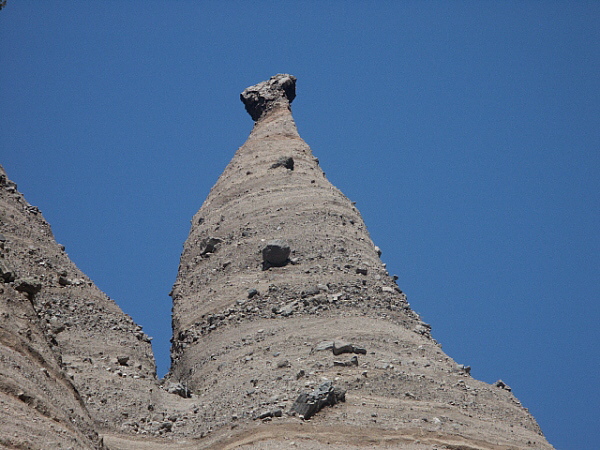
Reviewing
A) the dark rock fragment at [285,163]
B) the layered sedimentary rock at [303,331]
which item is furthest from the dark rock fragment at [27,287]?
the dark rock fragment at [285,163]

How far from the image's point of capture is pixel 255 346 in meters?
21.5

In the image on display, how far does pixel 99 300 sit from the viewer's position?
2338cm

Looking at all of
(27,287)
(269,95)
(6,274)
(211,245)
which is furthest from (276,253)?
(269,95)

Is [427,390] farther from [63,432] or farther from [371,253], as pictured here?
[63,432]

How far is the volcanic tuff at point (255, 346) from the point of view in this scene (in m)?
16.9

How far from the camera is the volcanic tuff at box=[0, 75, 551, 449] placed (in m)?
16.9

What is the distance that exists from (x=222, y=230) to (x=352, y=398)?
9.41 m

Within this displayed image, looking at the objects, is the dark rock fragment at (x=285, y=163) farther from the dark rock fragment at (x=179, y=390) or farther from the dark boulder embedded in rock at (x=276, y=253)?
the dark rock fragment at (x=179, y=390)

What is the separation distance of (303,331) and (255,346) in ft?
3.61

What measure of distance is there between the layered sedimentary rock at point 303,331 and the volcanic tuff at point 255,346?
0.04 meters

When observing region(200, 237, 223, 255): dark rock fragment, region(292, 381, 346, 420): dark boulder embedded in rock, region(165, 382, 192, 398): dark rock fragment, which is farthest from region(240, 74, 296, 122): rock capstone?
region(292, 381, 346, 420): dark boulder embedded in rock

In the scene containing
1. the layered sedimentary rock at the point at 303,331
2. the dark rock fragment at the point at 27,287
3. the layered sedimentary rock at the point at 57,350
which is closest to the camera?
the layered sedimentary rock at the point at 57,350

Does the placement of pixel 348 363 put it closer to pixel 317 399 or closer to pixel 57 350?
pixel 317 399

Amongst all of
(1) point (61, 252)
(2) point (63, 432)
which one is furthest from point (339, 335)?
(2) point (63, 432)
